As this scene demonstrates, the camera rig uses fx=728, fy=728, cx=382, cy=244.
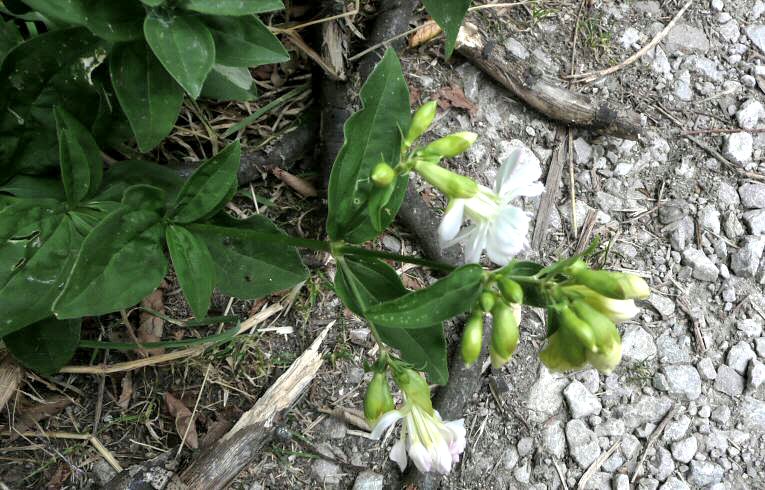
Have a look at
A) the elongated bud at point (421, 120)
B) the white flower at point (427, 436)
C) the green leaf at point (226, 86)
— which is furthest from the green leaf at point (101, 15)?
the white flower at point (427, 436)

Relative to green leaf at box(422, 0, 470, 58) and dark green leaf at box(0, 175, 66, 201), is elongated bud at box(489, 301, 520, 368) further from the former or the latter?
dark green leaf at box(0, 175, 66, 201)

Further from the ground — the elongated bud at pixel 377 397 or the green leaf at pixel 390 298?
the green leaf at pixel 390 298

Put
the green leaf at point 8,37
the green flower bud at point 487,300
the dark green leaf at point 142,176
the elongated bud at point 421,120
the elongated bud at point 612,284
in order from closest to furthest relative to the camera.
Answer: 1. the elongated bud at point 612,284
2. the green flower bud at point 487,300
3. the elongated bud at point 421,120
4. the green leaf at point 8,37
5. the dark green leaf at point 142,176

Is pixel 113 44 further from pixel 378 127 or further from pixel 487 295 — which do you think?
pixel 487 295

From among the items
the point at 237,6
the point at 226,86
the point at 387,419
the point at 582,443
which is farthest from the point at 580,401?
the point at 237,6

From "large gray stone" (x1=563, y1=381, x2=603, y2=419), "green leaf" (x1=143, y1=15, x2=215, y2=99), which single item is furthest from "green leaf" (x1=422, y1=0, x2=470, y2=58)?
"large gray stone" (x1=563, y1=381, x2=603, y2=419)

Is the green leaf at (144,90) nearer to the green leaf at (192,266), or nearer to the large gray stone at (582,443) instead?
the green leaf at (192,266)

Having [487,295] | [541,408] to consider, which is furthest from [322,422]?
[487,295]
